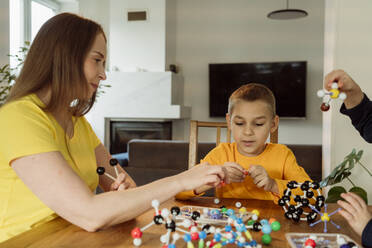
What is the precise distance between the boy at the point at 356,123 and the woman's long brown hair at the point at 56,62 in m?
0.77

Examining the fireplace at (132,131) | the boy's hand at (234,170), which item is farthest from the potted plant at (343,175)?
the fireplace at (132,131)

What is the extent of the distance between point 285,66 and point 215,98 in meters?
1.44

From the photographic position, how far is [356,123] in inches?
52.9

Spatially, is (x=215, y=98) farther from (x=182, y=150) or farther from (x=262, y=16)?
(x=182, y=150)

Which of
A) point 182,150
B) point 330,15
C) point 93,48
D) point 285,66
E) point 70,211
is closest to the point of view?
point 70,211

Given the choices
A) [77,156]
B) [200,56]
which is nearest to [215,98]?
[200,56]

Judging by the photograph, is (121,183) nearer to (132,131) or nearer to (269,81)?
(132,131)

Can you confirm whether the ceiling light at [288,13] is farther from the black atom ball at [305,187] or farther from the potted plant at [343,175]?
the black atom ball at [305,187]

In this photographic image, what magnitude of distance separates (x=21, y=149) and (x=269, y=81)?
20.7ft

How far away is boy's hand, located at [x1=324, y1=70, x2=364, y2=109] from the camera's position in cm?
114

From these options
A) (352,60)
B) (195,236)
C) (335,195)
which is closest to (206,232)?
(195,236)

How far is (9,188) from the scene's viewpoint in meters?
1.05

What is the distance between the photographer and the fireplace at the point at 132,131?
689cm

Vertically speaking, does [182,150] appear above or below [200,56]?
below
